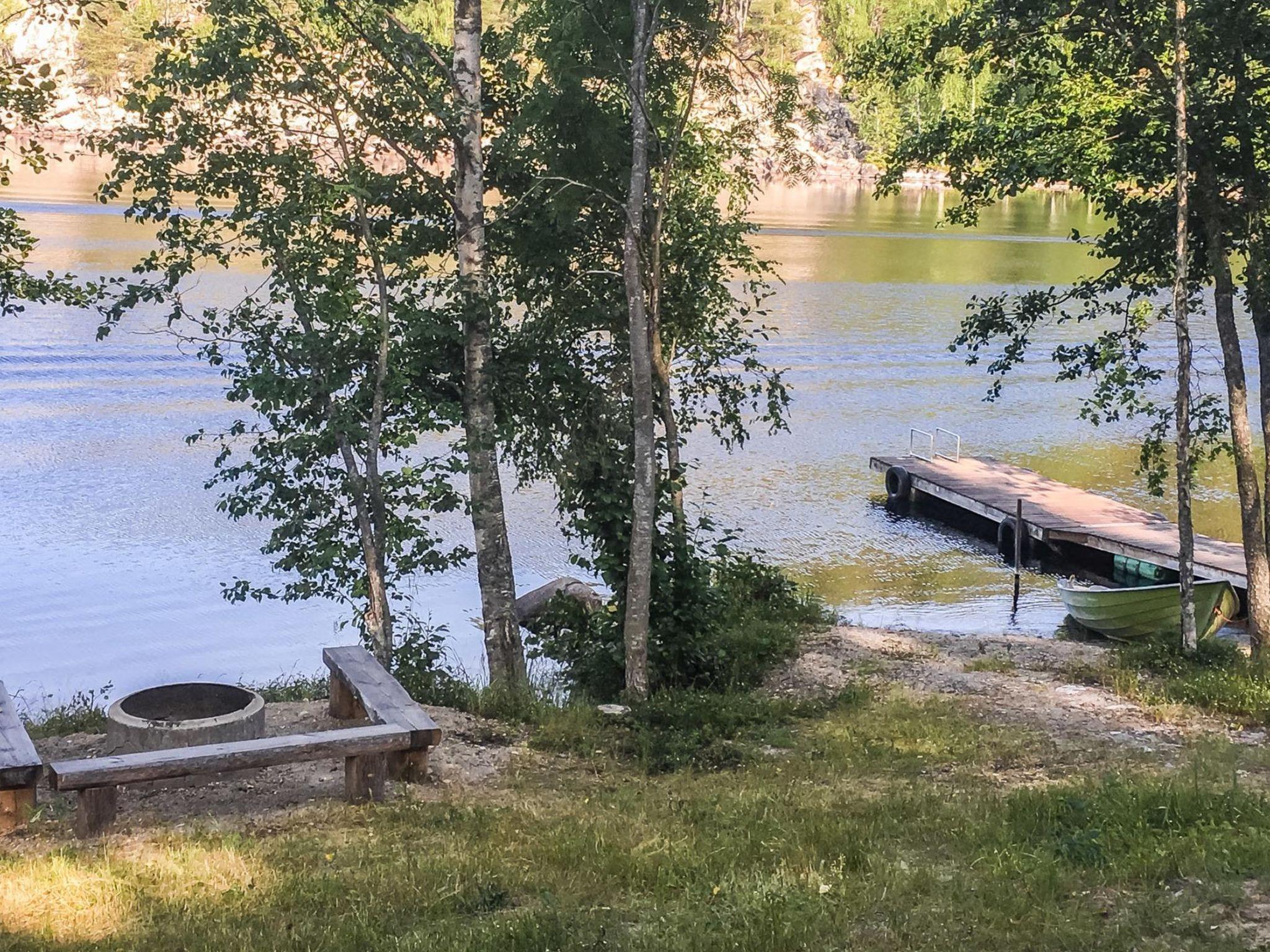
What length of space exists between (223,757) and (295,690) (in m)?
6.12

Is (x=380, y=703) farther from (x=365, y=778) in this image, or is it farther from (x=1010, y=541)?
(x=1010, y=541)

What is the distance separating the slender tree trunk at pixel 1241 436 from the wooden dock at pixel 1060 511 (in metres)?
5.87

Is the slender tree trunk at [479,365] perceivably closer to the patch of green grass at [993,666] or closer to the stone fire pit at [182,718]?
the stone fire pit at [182,718]

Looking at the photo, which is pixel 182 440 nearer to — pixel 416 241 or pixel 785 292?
pixel 416 241

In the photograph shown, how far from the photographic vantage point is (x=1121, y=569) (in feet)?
80.6

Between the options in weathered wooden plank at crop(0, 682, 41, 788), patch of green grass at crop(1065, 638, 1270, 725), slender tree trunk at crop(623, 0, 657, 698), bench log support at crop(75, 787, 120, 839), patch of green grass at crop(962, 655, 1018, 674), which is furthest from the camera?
patch of green grass at crop(962, 655, 1018, 674)

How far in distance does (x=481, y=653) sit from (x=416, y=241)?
24.4 ft

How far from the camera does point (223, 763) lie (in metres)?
7.50

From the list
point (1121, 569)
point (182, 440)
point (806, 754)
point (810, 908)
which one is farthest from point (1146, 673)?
point (182, 440)

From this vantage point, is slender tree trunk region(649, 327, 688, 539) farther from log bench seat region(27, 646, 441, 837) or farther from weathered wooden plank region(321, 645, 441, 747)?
log bench seat region(27, 646, 441, 837)

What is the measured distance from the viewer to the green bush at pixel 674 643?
13.6 metres

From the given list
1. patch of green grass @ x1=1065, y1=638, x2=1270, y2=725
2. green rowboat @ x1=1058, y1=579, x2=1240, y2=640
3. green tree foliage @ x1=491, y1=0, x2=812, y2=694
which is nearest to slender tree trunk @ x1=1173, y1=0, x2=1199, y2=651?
patch of green grass @ x1=1065, y1=638, x2=1270, y2=725

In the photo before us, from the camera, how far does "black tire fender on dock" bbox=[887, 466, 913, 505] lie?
3011cm

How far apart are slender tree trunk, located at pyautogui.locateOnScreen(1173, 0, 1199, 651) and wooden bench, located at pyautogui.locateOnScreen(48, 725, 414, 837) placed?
9032mm
